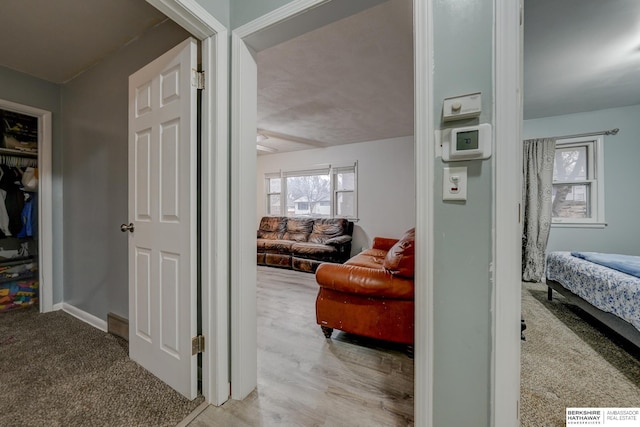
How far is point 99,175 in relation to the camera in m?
2.17

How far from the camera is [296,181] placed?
5.75m

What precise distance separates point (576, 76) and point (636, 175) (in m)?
1.90

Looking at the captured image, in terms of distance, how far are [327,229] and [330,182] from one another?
1.04m

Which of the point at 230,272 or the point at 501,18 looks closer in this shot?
the point at 501,18

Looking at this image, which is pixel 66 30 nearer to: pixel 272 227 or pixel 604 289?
pixel 272 227

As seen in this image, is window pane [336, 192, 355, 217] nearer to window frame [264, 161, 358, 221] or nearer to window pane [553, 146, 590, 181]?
window frame [264, 161, 358, 221]

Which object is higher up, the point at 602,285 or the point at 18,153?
the point at 18,153

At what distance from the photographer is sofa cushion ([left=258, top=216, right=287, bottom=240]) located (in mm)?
5551

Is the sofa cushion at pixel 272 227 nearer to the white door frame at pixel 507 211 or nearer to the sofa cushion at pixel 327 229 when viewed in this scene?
the sofa cushion at pixel 327 229

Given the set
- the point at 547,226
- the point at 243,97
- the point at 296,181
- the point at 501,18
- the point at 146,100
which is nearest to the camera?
the point at 501,18

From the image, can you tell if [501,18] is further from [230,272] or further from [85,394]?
[85,394]

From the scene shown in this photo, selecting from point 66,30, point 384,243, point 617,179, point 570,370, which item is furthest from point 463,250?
point 617,179

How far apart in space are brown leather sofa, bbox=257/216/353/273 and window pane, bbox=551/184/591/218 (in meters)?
3.23

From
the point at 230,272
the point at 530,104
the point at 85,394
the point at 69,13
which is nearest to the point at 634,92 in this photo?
the point at 530,104
